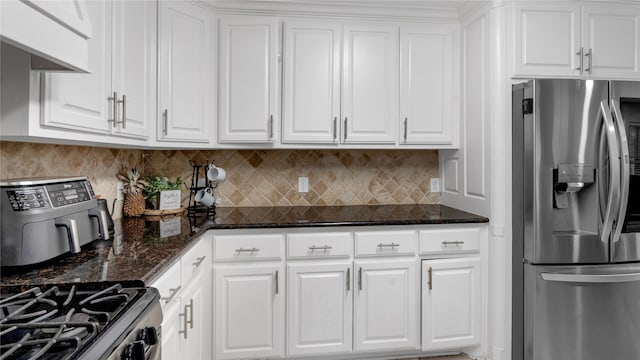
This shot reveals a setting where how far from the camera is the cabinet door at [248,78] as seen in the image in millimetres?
Answer: 2486

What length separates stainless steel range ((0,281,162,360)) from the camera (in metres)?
0.76

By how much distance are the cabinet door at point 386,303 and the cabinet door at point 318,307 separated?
0.07 m

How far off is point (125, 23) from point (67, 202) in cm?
87

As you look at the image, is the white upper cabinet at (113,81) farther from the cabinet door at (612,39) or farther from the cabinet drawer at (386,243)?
the cabinet door at (612,39)

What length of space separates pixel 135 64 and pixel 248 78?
2.59 ft

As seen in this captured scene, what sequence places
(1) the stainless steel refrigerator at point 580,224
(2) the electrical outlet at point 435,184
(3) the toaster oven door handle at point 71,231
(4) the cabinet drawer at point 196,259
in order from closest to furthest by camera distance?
(3) the toaster oven door handle at point 71,231, (4) the cabinet drawer at point 196,259, (1) the stainless steel refrigerator at point 580,224, (2) the electrical outlet at point 435,184

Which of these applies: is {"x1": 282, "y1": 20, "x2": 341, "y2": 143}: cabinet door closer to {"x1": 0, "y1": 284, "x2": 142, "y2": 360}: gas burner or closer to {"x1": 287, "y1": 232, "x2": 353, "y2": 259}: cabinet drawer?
{"x1": 287, "y1": 232, "x2": 353, "y2": 259}: cabinet drawer

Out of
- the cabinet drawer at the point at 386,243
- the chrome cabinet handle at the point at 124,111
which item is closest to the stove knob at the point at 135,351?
the chrome cabinet handle at the point at 124,111

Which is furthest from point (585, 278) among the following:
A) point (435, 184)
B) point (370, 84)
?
point (370, 84)

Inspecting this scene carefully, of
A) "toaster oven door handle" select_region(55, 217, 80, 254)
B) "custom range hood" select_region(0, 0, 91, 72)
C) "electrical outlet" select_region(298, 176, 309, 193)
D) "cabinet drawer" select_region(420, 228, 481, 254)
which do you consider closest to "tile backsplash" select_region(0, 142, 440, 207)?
"electrical outlet" select_region(298, 176, 309, 193)

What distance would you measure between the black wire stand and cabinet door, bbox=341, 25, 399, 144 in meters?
1.04

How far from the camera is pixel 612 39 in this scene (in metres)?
2.32

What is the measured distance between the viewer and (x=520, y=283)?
86.2 inches

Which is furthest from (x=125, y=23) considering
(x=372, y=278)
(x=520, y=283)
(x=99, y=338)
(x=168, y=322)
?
(x=520, y=283)
